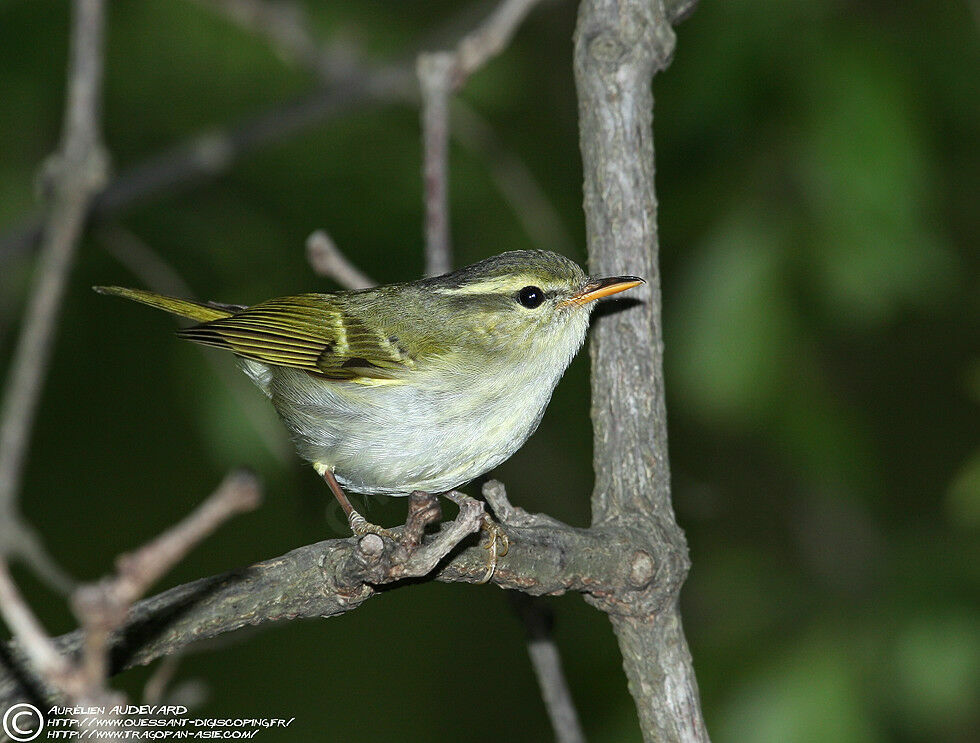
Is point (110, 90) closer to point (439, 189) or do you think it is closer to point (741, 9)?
point (439, 189)

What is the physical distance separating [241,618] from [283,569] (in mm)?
148

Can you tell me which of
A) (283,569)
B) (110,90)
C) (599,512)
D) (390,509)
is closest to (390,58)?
(110,90)

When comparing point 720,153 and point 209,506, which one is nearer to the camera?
point 209,506

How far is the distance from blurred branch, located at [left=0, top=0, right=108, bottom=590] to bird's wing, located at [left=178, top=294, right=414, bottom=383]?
956mm

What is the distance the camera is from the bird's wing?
3676 mm

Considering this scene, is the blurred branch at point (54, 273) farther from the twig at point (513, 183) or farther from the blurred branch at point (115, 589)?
the twig at point (513, 183)

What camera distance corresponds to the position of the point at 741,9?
4.21 meters

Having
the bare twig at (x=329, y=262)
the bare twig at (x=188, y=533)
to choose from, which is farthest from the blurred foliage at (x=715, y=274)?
the bare twig at (x=188, y=533)

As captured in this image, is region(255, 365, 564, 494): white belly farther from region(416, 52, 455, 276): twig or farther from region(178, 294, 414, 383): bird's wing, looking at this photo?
region(416, 52, 455, 276): twig

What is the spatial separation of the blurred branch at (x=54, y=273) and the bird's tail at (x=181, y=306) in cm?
81

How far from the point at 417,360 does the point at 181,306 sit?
111 centimetres

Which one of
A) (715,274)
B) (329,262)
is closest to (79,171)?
(329,262)

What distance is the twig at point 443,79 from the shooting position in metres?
3.36

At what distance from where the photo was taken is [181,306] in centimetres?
404
